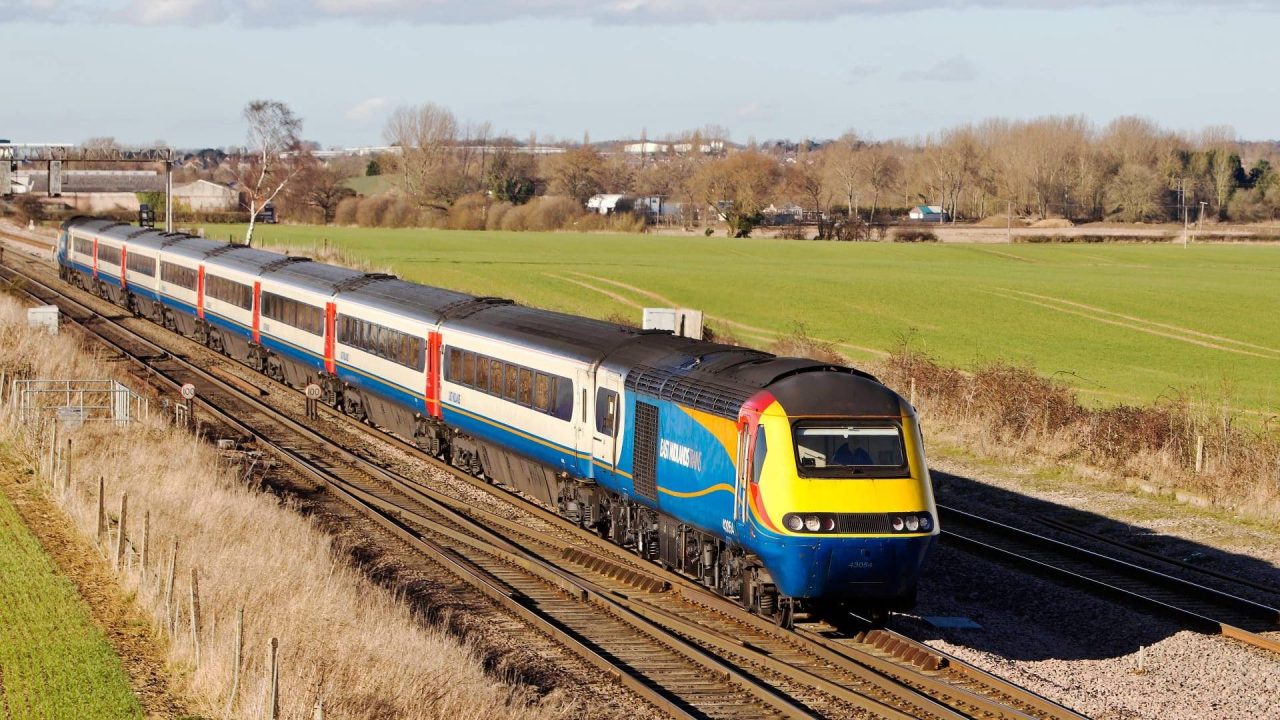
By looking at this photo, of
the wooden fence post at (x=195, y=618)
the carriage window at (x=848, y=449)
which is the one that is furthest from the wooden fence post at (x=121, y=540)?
the carriage window at (x=848, y=449)

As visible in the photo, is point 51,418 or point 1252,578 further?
point 51,418

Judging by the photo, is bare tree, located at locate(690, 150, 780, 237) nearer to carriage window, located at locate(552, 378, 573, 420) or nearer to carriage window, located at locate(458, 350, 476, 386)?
carriage window, located at locate(458, 350, 476, 386)

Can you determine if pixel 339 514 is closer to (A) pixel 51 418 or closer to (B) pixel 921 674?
(A) pixel 51 418

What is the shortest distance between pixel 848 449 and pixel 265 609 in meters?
6.59

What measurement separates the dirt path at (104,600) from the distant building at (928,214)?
136 m

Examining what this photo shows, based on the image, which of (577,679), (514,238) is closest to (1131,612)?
(577,679)

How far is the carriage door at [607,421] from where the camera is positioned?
19422 mm

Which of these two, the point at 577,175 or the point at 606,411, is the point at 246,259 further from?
the point at 577,175

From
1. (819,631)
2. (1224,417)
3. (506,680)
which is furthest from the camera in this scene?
(1224,417)

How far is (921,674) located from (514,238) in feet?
344

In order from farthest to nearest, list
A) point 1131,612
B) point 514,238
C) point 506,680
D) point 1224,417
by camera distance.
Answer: point 514,238, point 1224,417, point 1131,612, point 506,680

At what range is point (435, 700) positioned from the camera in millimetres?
12516

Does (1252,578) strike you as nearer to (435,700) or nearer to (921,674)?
(921,674)

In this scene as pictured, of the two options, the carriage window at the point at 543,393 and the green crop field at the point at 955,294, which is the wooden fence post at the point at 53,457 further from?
the green crop field at the point at 955,294
